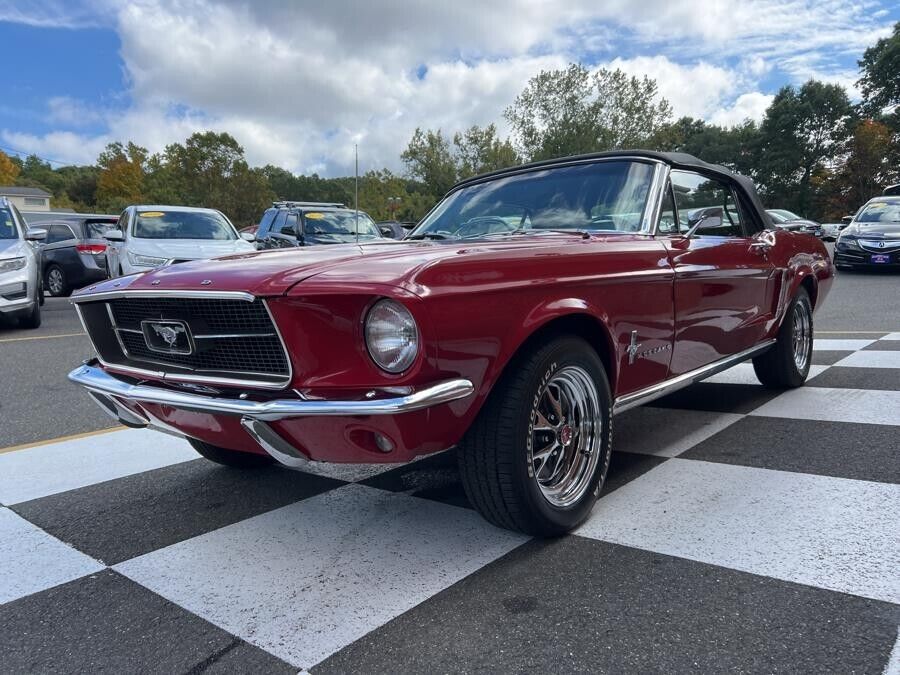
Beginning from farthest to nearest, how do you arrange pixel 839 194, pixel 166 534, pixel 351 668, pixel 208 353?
1. pixel 839 194
2. pixel 166 534
3. pixel 208 353
4. pixel 351 668

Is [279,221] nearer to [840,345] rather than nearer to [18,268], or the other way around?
[18,268]

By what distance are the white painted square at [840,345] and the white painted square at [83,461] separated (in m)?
5.49

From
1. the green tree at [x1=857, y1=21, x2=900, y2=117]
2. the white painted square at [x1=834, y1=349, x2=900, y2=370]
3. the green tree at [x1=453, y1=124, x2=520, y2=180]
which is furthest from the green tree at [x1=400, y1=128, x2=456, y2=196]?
the white painted square at [x1=834, y1=349, x2=900, y2=370]

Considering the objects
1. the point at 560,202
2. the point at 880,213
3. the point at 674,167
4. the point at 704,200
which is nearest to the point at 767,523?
the point at 560,202

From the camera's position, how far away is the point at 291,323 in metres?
2.02

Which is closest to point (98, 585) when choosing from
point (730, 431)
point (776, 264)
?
point (730, 431)

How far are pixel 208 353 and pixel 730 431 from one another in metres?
2.78

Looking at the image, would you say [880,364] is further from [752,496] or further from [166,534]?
[166,534]

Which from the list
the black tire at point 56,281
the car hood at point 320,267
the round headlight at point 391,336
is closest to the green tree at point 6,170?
the black tire at point 56,281

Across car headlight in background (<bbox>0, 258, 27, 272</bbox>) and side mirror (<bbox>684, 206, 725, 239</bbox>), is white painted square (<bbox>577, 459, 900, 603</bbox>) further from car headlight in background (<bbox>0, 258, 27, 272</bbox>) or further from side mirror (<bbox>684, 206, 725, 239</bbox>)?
car headlight in background (<bbox>0, 258, 27, 272</bbox>)

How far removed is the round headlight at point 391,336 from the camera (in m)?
1.93

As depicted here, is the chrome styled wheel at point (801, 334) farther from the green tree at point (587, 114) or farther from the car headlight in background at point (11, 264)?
the green tree at point (587, 114)

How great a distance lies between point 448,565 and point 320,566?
1.44 ft

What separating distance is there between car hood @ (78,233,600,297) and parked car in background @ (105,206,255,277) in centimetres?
674
